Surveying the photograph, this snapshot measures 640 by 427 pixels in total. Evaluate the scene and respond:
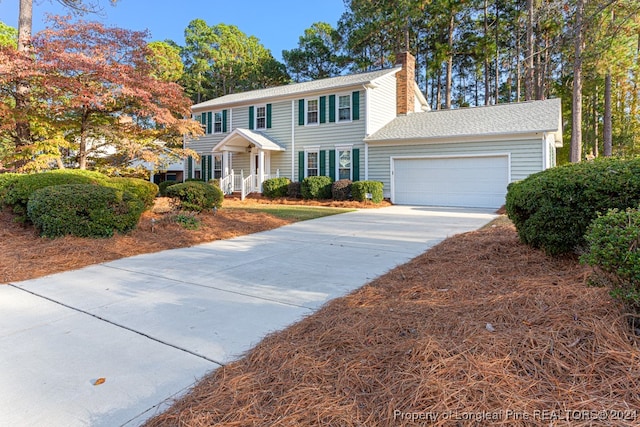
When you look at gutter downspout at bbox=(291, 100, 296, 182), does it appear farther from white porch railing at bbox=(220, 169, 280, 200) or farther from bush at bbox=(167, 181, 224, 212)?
bush at bbox=(167, 181, 224, 212)

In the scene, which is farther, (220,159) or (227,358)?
(220,159)

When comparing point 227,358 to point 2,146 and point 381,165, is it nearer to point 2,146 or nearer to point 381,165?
point 381,165

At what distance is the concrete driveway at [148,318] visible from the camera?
2.27m

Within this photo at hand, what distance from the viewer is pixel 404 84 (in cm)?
1923

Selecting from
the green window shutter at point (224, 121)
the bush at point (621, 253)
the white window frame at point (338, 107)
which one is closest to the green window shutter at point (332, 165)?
the white window frame at point (338, 107)

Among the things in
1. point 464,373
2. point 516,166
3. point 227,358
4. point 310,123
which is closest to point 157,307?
point 227,358

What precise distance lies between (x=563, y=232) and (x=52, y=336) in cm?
522

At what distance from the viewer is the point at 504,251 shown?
207 inches

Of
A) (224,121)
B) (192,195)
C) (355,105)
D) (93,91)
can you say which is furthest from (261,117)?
(192,195)

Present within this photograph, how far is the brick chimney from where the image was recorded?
1895 cm

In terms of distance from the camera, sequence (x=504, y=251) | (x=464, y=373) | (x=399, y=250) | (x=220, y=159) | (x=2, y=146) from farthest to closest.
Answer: (x=220, y=159) < (x=2, y=146) < (x=399, y=250) < (x=504, y=251) < (x=464, y=373)

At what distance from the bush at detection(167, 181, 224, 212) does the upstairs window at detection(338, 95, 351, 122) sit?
952cm

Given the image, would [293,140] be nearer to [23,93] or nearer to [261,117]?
[261,117]

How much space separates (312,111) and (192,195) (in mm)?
10535
